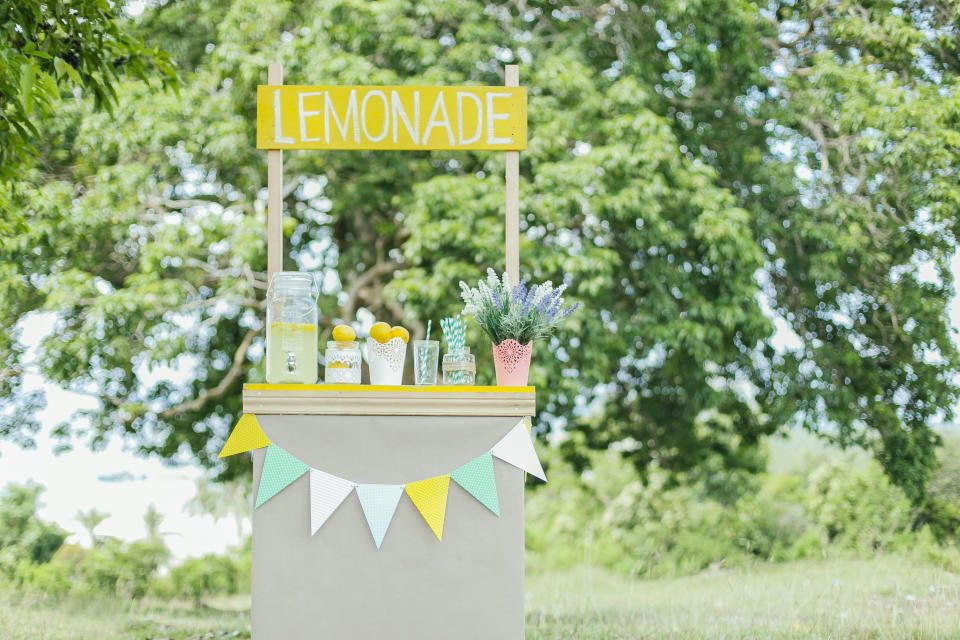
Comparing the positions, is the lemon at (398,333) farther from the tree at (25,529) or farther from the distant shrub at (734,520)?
the tree at (25,529)

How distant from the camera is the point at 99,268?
5.91 meters

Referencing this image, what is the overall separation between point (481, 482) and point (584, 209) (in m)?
3.38

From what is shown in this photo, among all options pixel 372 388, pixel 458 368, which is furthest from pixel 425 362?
pixel 372 388

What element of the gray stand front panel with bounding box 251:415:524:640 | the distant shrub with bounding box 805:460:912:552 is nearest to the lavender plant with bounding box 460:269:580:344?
the gray stand front panel with bounding box 251:415:524:640

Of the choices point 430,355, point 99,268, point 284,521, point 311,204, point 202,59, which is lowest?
point 284,521

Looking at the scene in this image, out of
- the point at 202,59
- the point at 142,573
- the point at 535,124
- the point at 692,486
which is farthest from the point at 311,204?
the point at 692,486

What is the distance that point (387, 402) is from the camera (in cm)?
203

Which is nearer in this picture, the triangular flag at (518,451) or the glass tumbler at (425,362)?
the triangular flag at (518,451)

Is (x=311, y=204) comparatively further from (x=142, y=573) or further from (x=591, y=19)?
(x=142, y=573)

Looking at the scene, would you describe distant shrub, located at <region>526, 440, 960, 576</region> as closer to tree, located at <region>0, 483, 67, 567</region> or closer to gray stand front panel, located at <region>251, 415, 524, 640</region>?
tree, located at <region>0, 483, 67, 567</region>

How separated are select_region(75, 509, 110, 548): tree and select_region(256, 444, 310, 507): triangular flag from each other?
4837 mm

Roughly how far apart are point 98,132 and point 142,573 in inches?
115

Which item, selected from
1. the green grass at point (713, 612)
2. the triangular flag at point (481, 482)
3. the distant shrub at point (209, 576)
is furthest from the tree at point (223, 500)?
the triangular flag at point (481, 482)

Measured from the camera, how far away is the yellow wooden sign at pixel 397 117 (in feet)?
7.80
